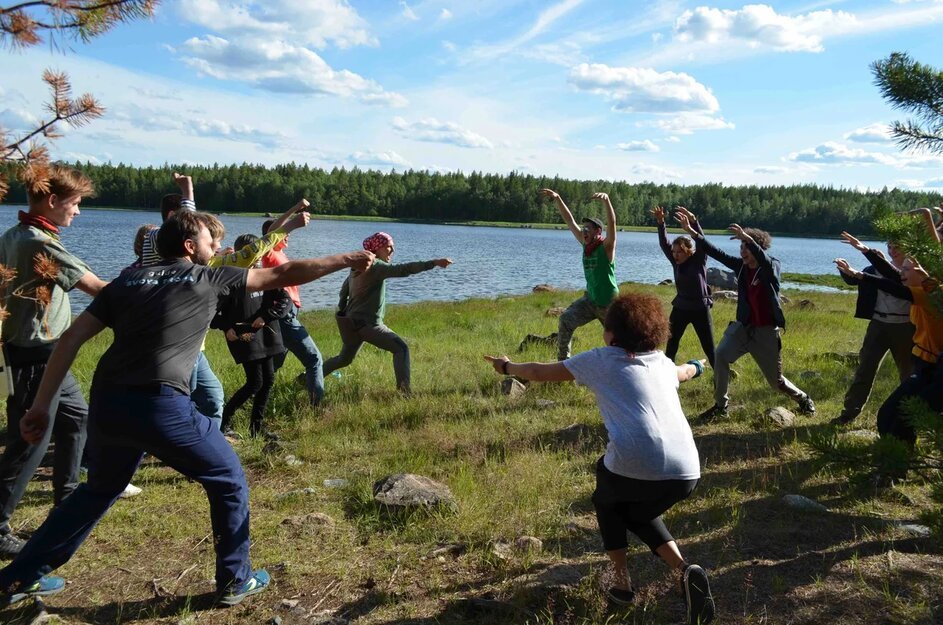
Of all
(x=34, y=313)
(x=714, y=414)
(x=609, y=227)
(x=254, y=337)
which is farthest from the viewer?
(x=609, y=227)

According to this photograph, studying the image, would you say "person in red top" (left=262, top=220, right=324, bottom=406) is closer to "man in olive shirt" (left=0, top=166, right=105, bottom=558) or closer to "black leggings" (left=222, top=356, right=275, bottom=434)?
"black leggings" (left=222, top=356, right=275, bottom=434)

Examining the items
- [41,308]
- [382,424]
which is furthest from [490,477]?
[41,308]

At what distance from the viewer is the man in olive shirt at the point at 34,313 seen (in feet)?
12.7

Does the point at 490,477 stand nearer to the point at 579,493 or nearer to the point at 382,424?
the point at 579,493

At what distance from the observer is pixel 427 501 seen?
4762mm

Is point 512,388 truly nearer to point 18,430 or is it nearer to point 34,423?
point 18,430

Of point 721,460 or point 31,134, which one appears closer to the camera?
point 31,134

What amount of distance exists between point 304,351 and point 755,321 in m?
4.75

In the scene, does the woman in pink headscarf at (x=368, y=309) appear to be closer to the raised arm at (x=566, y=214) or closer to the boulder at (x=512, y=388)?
the boulder at (x=512, y=388)

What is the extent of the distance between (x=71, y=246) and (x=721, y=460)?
37.7 metres

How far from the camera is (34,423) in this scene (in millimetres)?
3426

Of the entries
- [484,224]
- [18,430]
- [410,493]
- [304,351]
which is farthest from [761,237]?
[484,224]

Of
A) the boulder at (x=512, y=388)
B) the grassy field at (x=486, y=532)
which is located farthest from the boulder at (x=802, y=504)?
the boulder at (x=512, y=388)

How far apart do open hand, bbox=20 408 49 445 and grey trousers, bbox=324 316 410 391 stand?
13.6ft
